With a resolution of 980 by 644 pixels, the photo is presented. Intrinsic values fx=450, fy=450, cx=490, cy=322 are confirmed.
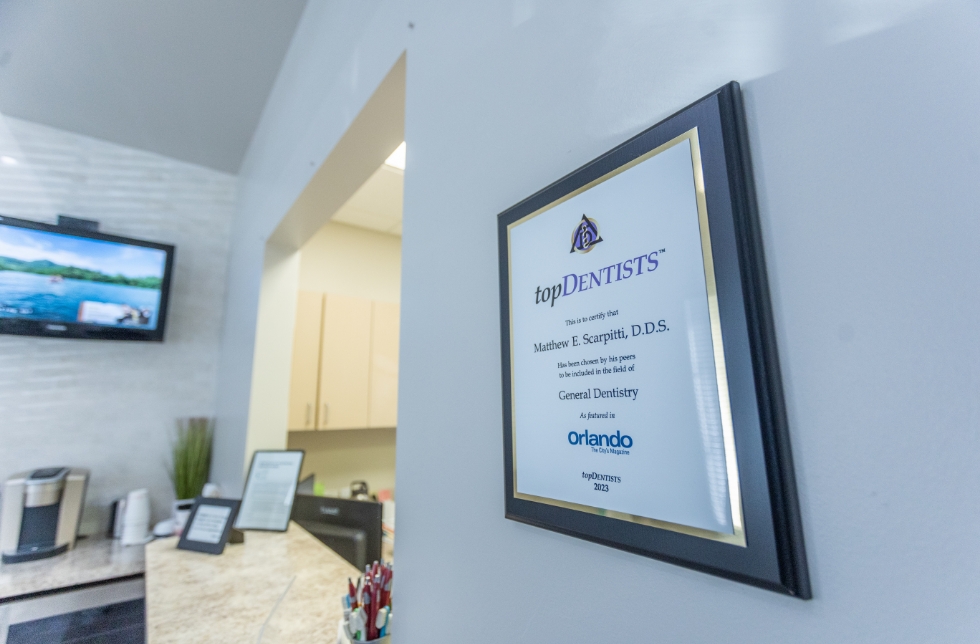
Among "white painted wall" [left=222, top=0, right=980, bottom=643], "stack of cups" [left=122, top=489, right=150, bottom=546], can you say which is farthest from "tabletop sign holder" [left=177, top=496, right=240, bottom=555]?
"white painted wall" [left=222, top=0, right=980, bottom=643]

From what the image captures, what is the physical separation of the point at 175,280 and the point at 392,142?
218 cm

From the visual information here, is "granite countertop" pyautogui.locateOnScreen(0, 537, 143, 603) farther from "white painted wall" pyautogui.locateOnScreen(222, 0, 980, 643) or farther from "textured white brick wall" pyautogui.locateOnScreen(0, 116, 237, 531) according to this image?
"white painted wall" pyautogui.locateOnScreen(222, 0, 980, 643)

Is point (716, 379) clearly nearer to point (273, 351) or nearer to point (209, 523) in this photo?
point (209, 523)

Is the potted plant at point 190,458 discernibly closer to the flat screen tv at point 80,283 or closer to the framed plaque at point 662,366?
the flat screen tv at point 80,283

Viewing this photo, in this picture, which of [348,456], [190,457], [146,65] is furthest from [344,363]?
[146,65]

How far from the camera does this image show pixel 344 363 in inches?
112

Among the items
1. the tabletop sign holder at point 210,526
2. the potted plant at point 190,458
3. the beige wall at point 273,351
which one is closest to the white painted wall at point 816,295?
the tabletop sign holder at point 210,526

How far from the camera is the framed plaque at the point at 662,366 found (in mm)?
364

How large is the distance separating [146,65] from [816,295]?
2859mm

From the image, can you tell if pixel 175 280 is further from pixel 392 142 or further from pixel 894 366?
pixel 894 366

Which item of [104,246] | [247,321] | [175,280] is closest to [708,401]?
[247,321]

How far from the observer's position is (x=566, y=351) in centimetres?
54

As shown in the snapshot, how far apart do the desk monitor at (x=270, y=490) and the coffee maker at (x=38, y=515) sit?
2.74ft

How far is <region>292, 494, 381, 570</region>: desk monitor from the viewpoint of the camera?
1.53 meters
